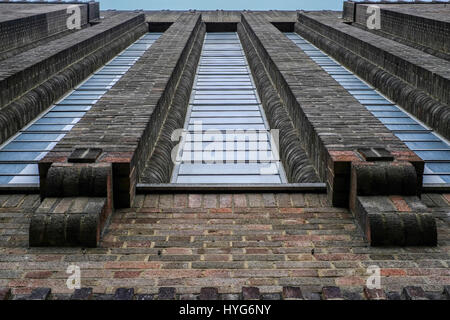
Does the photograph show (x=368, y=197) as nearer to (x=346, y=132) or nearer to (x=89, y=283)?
(x=346, y=132)

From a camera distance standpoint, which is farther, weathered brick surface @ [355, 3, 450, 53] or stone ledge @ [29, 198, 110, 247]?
weathered brick surface @ [355, 3, 450, 53]

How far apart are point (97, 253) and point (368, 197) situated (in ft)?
10.7

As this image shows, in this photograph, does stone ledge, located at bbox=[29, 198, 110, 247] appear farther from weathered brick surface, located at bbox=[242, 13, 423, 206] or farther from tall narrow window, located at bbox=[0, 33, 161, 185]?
weathered brick surface, located at bbox=[242, 13, 423, 206]

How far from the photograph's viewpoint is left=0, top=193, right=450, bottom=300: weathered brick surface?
168 inches

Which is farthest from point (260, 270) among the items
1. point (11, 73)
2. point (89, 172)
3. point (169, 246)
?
point (11, 73)

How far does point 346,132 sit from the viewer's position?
671 cm

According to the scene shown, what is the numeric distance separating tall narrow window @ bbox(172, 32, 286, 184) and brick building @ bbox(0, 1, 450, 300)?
54mm

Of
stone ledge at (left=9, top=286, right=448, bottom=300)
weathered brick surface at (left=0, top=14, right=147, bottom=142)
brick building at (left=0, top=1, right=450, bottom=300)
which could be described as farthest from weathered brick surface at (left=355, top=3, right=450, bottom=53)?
stone ledge at (left=9, top=286, right=448, bottom=300)

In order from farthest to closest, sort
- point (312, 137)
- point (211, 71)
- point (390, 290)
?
point (211, 71)
point (312, 137)
point (390, 290)

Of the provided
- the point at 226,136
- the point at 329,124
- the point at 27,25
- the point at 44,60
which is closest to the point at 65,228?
the point at 329,124

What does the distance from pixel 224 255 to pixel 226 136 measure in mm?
5560

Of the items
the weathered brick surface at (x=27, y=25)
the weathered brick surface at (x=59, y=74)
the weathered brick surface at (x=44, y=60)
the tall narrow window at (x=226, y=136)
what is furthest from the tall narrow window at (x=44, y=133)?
the weathered brick surface at (x=27, y=25)

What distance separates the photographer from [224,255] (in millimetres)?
4770

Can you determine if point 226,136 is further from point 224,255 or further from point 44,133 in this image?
point 224,255
